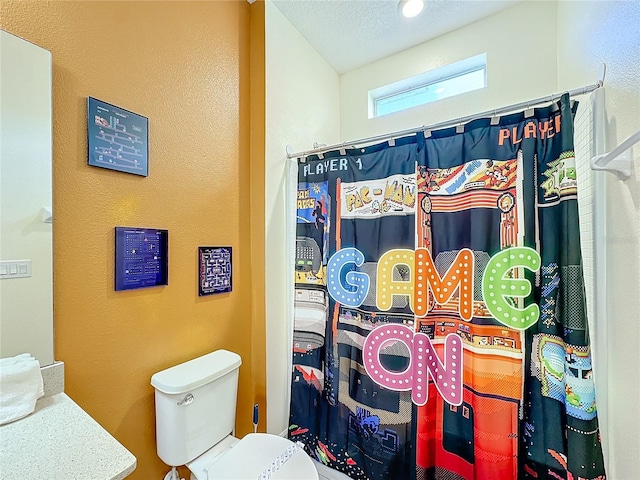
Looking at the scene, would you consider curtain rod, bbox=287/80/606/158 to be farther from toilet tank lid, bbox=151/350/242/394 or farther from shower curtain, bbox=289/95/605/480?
toilet tank lid, bbox=151/350/242/394

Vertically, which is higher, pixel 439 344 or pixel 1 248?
pixel 1 248

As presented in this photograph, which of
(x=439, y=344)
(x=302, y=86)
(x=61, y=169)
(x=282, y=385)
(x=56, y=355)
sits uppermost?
(x=302, y=86)

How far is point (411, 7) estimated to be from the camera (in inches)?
63.9

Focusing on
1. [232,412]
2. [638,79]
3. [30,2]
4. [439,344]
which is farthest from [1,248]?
[638,79]

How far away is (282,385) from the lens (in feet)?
5.93

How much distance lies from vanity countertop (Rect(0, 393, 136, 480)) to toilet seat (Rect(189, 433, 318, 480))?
1.89 feet

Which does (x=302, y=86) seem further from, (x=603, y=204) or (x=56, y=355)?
(x=56, y=355)

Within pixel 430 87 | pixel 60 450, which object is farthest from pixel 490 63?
pixel 60 450

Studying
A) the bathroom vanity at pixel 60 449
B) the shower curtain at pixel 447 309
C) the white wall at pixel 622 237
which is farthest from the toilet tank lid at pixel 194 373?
the white wall at pixel 622 237

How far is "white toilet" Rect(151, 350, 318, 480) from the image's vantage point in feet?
3.79

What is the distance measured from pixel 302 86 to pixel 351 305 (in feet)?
5.09

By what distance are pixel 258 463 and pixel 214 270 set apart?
0.91 m

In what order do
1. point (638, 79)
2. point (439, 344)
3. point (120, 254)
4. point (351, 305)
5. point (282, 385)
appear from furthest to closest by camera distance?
point (282, 385)
point (351, 305)
point (439, 344)
point (120, 254)
point (638, 79)

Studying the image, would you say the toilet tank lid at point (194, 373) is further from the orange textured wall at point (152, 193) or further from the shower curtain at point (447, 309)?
the shower curtain at point (447, 309)
